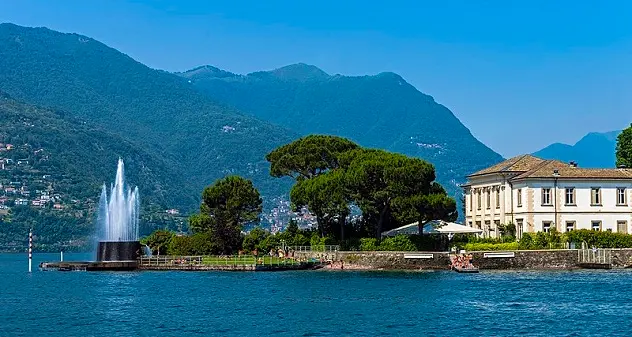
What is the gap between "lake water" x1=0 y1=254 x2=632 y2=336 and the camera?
39062 mm

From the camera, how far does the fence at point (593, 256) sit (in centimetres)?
7031

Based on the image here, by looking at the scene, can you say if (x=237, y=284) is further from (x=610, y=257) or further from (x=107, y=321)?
(x=610, y=257)

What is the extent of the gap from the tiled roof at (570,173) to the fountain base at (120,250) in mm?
29293

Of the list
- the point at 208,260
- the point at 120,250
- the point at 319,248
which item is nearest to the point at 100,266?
the point at 120,250

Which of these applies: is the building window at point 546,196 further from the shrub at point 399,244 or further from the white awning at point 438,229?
the shrub at point 399,244

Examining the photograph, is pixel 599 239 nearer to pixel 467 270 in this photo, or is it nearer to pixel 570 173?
pixel 570 173

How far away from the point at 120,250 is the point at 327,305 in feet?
105

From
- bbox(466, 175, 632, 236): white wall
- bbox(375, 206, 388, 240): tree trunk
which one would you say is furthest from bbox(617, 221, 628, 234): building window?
bbox(375, 206, 388, 240): tree trunk

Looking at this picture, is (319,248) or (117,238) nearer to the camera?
(319,248)

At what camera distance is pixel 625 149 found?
93188 millimetres

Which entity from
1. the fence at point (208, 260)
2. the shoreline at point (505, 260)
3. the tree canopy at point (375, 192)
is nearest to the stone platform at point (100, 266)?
the fence at point (208, 260)

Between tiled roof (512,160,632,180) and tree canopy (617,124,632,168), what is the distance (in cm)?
1317

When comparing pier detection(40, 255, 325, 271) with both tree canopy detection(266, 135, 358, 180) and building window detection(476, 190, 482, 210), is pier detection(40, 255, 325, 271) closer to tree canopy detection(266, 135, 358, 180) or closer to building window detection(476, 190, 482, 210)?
tree canopy detection(266, 135, 358, 180)

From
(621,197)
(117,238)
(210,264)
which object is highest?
(621,197)
